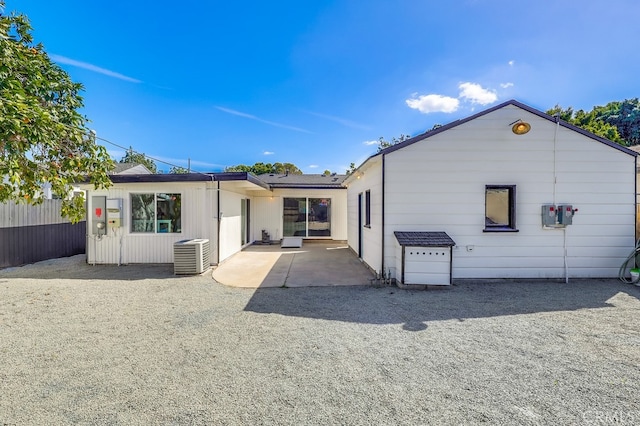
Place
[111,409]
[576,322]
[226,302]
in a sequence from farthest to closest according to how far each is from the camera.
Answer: [226,302]
[576,322]
[111,409]

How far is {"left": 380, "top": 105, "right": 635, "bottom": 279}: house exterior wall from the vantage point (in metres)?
6.35

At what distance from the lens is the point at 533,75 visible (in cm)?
876

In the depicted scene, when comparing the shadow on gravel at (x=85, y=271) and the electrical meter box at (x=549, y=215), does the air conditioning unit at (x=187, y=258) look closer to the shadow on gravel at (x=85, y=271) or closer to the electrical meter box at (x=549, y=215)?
the shadow on gravel at (x=85, y=271)

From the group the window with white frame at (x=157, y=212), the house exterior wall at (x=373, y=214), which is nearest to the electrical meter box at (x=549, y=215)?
the house exterior wall at (x=373, y=214)

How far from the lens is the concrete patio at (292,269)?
6348 millimetres

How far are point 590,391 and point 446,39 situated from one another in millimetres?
9440

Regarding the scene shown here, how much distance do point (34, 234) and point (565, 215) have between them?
46.2ft

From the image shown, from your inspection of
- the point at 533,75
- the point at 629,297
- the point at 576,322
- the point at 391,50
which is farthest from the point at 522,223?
the point at 391,50

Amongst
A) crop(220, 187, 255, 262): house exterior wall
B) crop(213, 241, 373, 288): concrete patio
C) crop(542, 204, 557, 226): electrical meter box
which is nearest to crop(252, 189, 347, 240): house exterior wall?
crop(220, 187, 255, 262): house exterior wall

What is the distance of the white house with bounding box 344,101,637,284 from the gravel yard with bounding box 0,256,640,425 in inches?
39.5

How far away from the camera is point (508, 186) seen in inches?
252

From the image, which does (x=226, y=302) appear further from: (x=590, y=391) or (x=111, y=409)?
(x=590, y=391)

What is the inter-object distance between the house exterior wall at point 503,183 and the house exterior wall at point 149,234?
4.95 meters

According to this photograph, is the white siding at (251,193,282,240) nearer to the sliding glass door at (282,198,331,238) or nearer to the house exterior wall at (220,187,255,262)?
the sliding glass door at (282,198,331,238)
